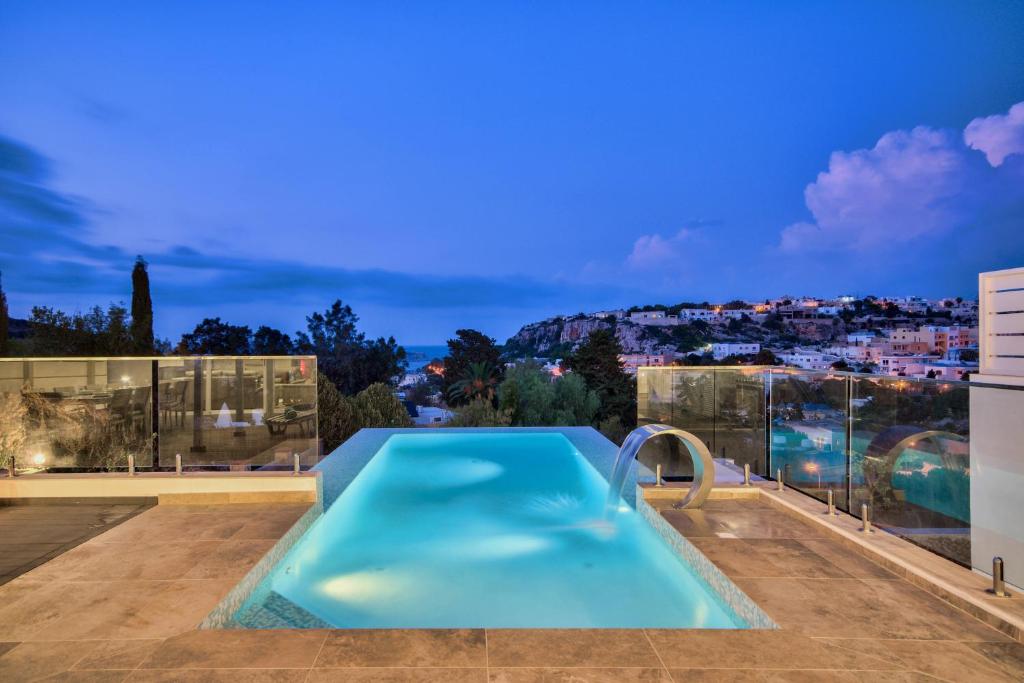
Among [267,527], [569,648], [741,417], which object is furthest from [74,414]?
[741,417]

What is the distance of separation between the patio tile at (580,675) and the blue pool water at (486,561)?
1.07 meters

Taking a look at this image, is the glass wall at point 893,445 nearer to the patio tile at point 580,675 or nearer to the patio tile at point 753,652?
the patio tile at point 753,652

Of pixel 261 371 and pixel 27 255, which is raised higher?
pixel 27 255

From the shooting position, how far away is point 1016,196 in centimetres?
4156

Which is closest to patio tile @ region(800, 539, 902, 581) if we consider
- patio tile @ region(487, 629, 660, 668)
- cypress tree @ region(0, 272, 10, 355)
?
patio tile @ region(487, 629, 660, 668)

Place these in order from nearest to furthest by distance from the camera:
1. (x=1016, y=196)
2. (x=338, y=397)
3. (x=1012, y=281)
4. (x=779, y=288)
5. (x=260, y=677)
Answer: (x=260, y=677) < (x=1012, y=281) < (x=338, y=397) < (x=1016, y=196) < (x=779, y=288)

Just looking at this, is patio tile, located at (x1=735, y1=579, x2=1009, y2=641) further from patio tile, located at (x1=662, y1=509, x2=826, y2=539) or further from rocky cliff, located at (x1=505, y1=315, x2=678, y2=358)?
rocky cliff, located at (x1=505, y1=315, x2=678, y2=358)

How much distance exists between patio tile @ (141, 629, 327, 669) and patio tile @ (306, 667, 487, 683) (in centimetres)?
11

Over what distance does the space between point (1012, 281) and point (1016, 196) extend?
50.8 m

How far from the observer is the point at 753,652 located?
8.00 ft

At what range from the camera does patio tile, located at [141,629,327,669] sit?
91.9 inches

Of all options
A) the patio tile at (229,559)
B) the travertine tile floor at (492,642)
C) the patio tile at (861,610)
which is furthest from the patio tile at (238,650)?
the patio tile at (861,610)

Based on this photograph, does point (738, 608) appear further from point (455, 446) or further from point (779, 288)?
point (779, 288)

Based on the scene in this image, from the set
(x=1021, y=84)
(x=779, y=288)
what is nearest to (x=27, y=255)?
(x=779, y=288)
